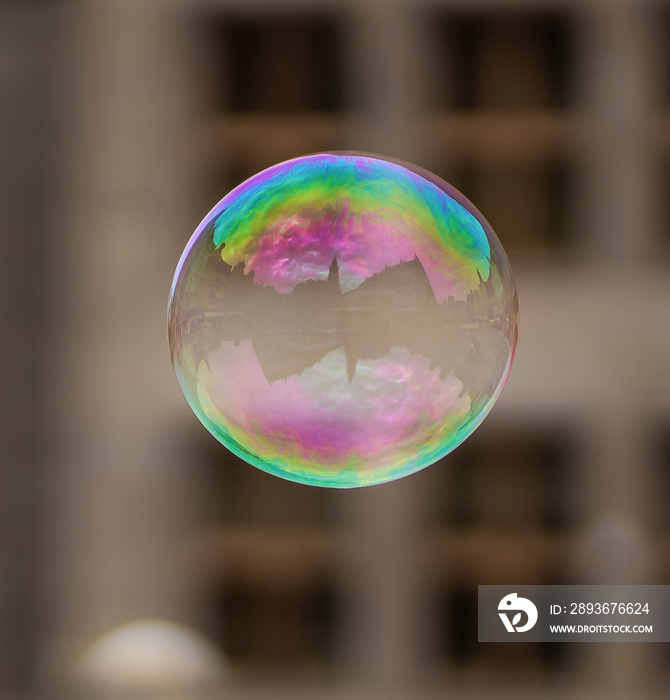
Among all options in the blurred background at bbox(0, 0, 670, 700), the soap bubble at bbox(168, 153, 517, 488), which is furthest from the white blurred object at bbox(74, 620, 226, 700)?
the soap bubble at bbox(168, 153, 517, 488)

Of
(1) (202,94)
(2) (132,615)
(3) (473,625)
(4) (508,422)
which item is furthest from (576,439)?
(1) (202,94)

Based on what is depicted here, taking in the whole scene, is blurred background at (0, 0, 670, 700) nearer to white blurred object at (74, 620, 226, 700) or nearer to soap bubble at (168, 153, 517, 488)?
white blurred object at (74, 620, 226, 700)

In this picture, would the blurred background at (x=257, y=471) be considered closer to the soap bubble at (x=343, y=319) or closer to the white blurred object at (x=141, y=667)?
the white blurred object at (x=141, y=667)

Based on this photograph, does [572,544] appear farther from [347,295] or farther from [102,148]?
[347,295]

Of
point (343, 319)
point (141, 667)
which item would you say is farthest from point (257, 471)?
point (343, 319)

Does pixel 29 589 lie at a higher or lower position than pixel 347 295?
lower

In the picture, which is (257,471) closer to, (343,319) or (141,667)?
(141,667)

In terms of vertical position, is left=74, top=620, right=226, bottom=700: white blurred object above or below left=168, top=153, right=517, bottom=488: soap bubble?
below
